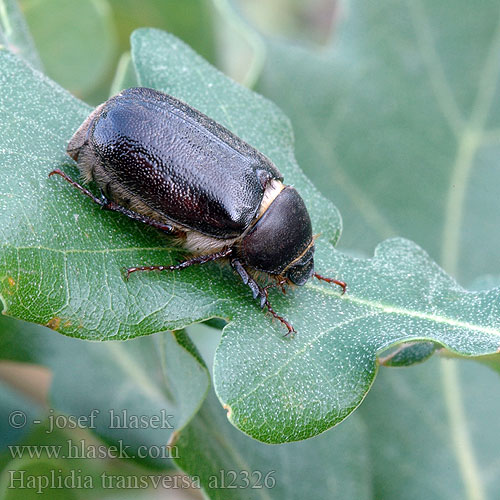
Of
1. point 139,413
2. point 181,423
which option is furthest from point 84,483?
point 181,423

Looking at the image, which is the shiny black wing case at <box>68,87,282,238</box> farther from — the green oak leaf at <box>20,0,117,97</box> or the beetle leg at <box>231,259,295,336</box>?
the green oak leaf at <box>20,0,117,97</box>

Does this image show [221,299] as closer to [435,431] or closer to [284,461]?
[284,461]

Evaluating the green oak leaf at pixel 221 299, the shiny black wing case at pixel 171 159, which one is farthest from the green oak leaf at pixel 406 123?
the shiny black wing case at pixel 171 159

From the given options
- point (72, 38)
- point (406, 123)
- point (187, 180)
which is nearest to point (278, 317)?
point (187, 180)

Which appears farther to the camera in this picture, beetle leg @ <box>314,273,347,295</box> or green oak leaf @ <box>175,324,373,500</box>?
green oak leaf @ <box>175,324,373,500</box>

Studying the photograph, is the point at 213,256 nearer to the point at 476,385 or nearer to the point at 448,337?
the point at 448,337

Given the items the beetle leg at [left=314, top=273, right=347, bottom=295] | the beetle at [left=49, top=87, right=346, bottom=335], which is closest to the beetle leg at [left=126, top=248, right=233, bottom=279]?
the beetle at [left=49, top=87, right=346, bottom=335]
